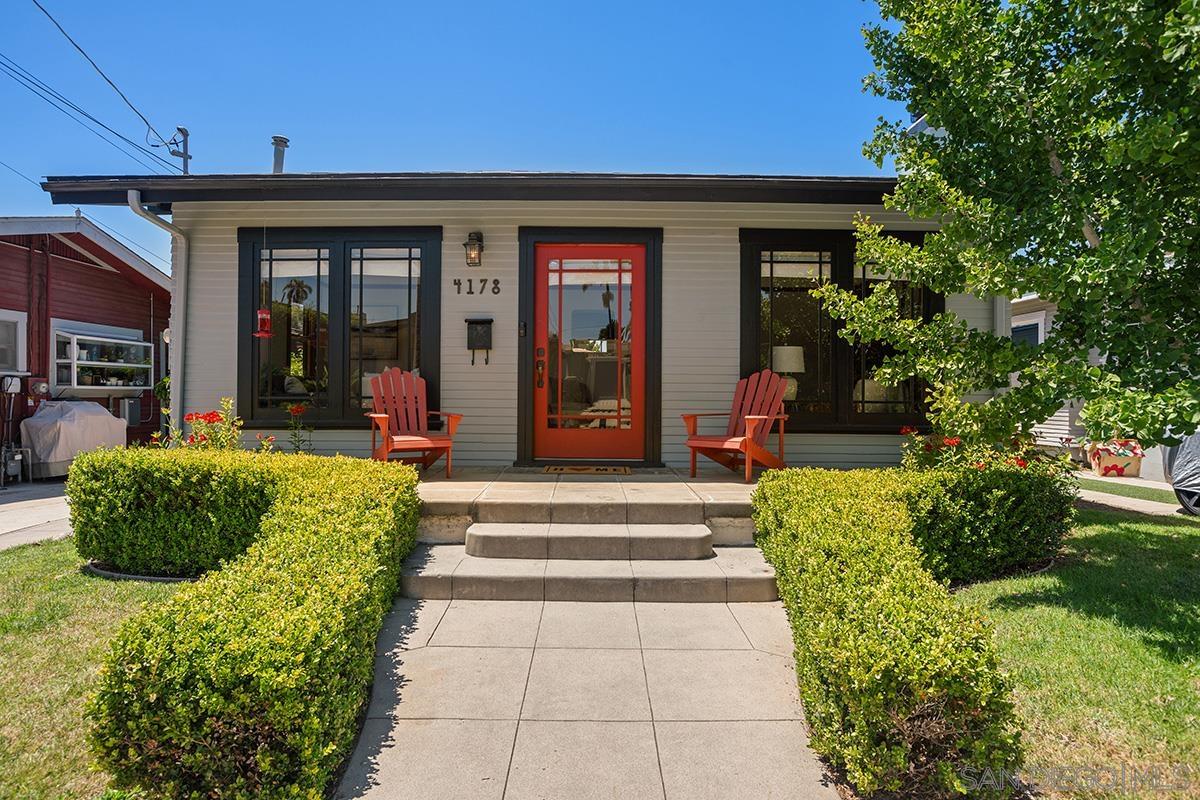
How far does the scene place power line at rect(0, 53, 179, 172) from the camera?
969 centimetres

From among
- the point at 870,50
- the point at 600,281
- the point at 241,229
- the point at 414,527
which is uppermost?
the point at 870,50

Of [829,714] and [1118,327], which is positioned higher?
[1118,327]

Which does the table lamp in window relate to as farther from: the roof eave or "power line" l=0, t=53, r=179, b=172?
"power line" l=0, t=53, r=179, b=172

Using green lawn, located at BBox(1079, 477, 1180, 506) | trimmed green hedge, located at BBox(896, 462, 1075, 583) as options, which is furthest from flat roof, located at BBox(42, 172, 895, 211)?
green lawn, located at BBox(1079, 477, 1180, 506)

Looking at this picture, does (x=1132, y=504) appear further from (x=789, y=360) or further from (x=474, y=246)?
(x=474, y=246)

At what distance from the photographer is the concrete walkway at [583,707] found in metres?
1.90

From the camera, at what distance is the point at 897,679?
5.71ft

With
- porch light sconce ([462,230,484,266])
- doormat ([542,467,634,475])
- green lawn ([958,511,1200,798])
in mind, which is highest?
porch light sconce ([462,230,484,266])

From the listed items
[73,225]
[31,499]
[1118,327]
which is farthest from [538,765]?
[73,225]

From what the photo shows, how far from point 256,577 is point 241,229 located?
174 inches

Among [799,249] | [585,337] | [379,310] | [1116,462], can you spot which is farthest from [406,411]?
[1116,462]

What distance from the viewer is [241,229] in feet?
18.2

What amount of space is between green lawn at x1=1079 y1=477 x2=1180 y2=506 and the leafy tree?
4.27 m

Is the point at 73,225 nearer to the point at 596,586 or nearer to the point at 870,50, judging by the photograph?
the point at 596,586
